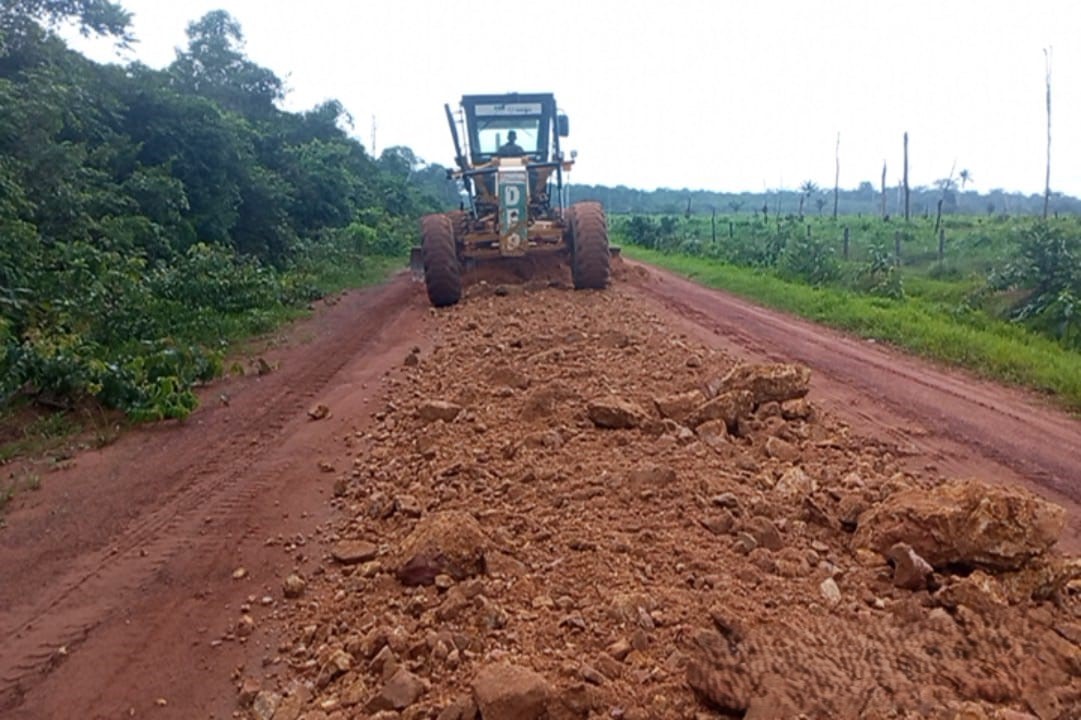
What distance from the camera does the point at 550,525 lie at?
4.07m

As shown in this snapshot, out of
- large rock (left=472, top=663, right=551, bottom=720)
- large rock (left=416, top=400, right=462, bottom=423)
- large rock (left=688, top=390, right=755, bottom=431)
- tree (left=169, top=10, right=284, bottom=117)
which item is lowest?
large rock (left=472, top=663, right=551, bottom=720)

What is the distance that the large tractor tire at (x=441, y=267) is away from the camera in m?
12.0

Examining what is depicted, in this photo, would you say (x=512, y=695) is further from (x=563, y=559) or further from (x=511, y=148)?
(x=511, y=148)

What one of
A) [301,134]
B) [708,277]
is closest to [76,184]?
[708,277]

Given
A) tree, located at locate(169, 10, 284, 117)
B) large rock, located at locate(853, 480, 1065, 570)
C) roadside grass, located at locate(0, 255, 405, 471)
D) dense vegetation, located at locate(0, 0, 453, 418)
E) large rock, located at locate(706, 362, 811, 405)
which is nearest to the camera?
large rock, located at locate(853, 480, 1065, 570)

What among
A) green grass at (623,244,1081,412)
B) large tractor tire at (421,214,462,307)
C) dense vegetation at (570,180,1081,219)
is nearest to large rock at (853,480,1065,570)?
green grass at (623,244,1081,412)

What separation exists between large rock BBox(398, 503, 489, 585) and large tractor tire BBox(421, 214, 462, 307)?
831 cm

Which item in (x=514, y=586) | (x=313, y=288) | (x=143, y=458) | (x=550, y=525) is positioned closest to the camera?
(x=514, y=586)

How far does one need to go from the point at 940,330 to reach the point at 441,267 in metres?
6.06

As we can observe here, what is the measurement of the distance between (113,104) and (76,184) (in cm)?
318

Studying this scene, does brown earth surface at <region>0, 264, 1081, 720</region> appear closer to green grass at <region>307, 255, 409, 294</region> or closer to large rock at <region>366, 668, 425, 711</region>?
large rock at <region>366, 668, 425, 711</region>

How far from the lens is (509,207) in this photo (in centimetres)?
1251

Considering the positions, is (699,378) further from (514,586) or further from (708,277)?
(708,277)

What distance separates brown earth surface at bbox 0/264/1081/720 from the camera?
282 centimetres
